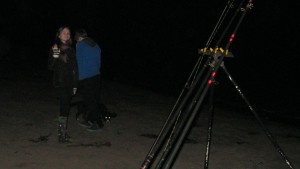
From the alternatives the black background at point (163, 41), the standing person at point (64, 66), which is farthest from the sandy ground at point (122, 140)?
the black background at point (163, 41)

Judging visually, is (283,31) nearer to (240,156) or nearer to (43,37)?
(43,37)

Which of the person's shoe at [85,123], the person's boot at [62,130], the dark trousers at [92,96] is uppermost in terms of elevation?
the dark trousers at [92,96]

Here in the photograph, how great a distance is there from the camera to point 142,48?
3134 centimetres

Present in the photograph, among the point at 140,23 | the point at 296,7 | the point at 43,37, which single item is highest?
the point at 296,7

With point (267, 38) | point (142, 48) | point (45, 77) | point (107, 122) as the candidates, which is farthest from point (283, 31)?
point (107, 122)

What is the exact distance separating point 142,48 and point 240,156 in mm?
24637

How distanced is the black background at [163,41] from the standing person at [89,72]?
308 inches

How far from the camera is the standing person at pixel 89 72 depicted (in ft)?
24.9

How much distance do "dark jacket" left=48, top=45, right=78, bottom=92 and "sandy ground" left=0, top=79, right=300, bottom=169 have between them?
1.02 m

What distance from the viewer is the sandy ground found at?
21.0ft

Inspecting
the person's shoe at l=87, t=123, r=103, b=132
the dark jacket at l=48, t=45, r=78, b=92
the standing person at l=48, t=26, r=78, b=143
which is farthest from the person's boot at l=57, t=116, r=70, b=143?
the person's shoe at l=87, t=123, r=103, b=132

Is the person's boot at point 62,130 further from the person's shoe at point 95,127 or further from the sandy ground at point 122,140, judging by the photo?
the person's shoe at point 95,127

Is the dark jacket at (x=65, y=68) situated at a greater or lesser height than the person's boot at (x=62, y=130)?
greater

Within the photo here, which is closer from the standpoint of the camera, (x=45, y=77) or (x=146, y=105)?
(x=146, y=105)
